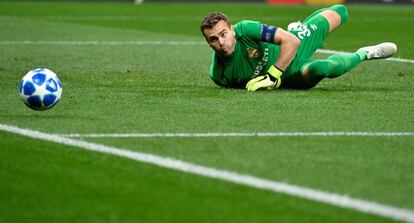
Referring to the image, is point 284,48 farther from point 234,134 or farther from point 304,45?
point 234,134

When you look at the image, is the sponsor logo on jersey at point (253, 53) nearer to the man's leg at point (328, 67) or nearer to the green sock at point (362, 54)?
the man's leg at point (328, 67)

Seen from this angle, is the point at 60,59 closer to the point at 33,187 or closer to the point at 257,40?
the point at 257,40

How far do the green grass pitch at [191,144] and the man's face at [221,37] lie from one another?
425 millimetres

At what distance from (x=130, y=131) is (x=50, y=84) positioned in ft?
4.15

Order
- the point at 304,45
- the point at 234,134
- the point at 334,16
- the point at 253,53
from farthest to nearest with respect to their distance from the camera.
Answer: the point at 334,16
the point at 304,45
the point at 253,53
the point at 234,134

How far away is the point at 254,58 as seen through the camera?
34.4ft

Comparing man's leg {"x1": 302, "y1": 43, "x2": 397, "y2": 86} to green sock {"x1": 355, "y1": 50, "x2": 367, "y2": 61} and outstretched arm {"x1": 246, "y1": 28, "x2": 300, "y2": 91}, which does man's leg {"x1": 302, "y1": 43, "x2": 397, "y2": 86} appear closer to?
green sock {"x1": 355, "y1": 50, "x2": 367, "y2": 61}

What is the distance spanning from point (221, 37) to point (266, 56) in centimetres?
58

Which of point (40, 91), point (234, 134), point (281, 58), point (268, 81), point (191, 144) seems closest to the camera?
point (191, 144)

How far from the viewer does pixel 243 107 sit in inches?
367

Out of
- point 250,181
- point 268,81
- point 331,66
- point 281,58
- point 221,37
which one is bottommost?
point 268,81

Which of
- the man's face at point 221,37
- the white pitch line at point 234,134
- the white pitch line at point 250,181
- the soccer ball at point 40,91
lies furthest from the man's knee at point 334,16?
the white pitch line at point 250,181

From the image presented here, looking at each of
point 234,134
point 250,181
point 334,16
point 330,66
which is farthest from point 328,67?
point 250,181

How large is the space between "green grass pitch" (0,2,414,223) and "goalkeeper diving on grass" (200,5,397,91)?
0.21 m
